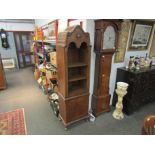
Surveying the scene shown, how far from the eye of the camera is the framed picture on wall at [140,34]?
2.51 m

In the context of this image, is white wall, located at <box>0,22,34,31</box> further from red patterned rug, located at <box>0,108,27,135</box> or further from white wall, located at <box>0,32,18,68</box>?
red patterned rug, located at <box>0,108,27,135</box>

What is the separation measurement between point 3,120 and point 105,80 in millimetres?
2210

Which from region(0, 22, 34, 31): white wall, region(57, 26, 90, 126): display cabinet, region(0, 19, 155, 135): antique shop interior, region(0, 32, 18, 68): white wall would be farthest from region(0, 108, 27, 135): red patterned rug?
region(0, 22, 34, 31): white wall

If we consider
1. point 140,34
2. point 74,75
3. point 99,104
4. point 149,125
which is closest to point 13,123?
point 74,75

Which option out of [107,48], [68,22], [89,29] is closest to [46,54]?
[68,22]

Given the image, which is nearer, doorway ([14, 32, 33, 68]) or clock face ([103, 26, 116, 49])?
clock face ([103, 26, 116, 49])

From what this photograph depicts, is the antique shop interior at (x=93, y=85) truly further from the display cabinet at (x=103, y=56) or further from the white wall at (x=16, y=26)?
the white wall at (x=16, y=26)

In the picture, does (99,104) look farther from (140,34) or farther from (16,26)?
(16,26)

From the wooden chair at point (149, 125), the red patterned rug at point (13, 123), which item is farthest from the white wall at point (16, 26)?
the wooden chair at point (149, 125)

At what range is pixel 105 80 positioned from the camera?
235 centimetres

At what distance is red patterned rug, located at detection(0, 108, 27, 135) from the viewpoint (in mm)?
2078

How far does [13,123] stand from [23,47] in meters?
5.13

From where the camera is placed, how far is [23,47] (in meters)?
6.40
